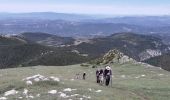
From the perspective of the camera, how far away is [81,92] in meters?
38.6

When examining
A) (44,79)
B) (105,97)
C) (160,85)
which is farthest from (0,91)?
(160,85)

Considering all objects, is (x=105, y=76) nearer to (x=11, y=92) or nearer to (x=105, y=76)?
(x=105, y=76)

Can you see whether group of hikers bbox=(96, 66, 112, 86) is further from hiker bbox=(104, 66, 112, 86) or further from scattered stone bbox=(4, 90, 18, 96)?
scattered stone bbox=(4, 90, 18, 96)

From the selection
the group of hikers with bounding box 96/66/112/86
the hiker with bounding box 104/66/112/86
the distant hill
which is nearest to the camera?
the hiker with bounding box 104/66/112/86

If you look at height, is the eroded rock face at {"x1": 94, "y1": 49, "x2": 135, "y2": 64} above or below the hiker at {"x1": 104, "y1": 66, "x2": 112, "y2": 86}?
below

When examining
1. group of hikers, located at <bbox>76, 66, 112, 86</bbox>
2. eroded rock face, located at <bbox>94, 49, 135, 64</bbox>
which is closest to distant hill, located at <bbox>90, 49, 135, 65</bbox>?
eroded rock face, located at <bbox>94, 49, 135, 64</bbox>

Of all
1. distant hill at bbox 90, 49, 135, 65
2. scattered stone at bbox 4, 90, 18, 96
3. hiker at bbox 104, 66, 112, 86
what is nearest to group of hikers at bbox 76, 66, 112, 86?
hiker at bbox 104, 66, 112, 86

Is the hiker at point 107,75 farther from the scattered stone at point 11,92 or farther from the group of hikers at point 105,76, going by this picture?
the scattered stone at point 11,92

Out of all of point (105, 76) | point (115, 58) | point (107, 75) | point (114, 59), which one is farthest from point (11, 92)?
point (115, 58)

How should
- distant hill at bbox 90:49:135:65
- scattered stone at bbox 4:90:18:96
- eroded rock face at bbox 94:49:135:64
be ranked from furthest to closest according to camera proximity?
1. eroded rock face at bbox 94:49:135:64
2. distant hill at bbox 90:49:135:65
3. scattered stone at bbox 4:90:18:96

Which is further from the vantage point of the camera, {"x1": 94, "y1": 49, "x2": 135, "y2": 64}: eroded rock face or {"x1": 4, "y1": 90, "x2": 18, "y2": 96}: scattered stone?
{"x1": 94, "y1": 49, "x2": 135, "y2": 64}: eroded rock face

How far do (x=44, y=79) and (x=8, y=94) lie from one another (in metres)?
4.85

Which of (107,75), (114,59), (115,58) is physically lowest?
(114,59)

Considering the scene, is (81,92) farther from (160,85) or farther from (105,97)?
(160,85)
